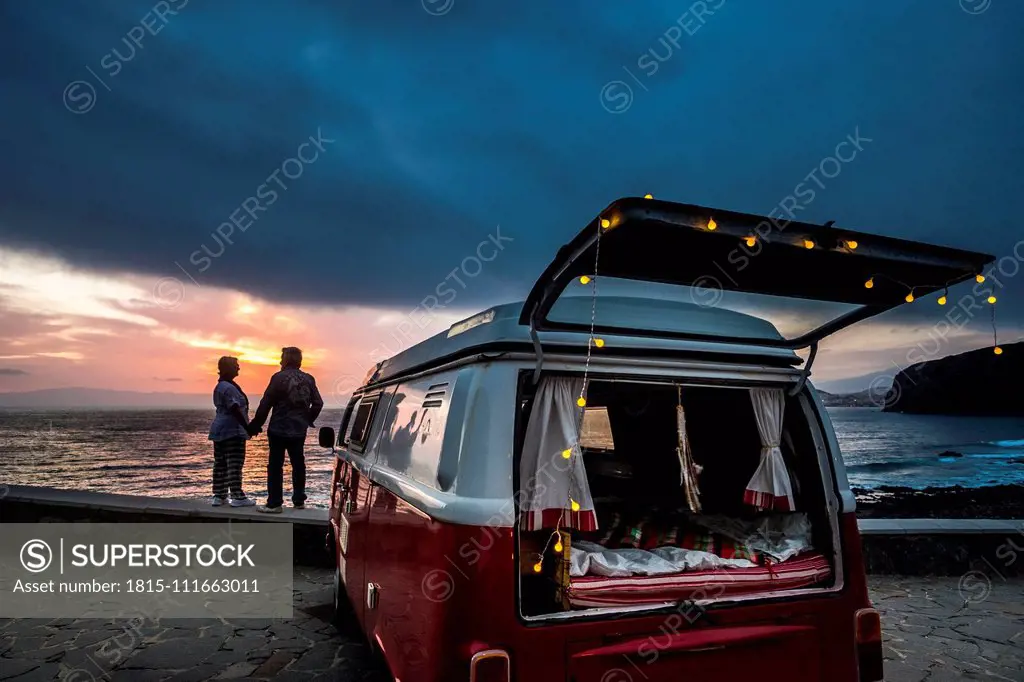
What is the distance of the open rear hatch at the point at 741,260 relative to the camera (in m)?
1.89

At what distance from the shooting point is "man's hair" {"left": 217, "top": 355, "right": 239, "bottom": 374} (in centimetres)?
790

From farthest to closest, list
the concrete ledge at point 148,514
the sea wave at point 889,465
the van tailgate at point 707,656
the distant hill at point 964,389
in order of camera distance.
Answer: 1. the distant hill at point 964,389
2. the sea wave at point 889,465
3. the concrete ledge at point 148,514
4. the van tailgate at point 707,656

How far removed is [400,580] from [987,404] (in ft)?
363

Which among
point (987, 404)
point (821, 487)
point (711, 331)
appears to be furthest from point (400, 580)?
point (987, 404)

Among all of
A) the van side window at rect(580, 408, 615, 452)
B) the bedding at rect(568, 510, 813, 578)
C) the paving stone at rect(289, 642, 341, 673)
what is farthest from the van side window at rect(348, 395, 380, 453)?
the van side window at rect(580, 408, 615, 452)

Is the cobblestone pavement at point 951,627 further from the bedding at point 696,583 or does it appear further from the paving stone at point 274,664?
the paving stone at point 274,664

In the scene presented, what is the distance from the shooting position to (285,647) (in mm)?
4719

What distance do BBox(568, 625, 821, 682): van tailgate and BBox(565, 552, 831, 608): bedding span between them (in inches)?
6.0

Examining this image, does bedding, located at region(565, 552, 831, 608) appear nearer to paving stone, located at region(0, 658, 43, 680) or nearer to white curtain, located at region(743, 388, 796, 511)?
white curtain, located at region(743, 388, 796, 511)

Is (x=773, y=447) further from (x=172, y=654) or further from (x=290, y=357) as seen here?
(x=290, y=357)

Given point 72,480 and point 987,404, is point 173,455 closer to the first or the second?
point 72,480

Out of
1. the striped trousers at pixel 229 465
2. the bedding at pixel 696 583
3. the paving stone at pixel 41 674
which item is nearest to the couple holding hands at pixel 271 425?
the striped trousers at pixel 229 465

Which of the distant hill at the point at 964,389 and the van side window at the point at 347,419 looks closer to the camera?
the van side window at the point at 347,419

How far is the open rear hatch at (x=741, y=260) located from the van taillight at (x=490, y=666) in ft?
3.83
